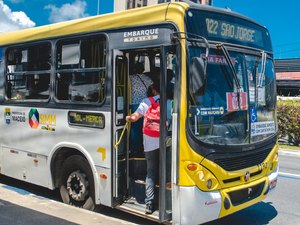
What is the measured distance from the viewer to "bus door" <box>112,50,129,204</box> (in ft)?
17.5

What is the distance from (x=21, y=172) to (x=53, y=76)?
1.88 m

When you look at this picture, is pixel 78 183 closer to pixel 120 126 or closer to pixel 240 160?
pixel 120 126

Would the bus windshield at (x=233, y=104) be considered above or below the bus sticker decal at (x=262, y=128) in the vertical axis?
above

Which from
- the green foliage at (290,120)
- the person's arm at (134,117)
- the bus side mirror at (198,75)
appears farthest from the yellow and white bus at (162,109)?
the green foliage at (290,120)

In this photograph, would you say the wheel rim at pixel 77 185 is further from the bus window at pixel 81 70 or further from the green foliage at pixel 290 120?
the green foliage at pixel 290 120

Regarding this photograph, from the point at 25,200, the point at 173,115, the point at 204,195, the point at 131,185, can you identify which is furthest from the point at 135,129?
the point at 25,200

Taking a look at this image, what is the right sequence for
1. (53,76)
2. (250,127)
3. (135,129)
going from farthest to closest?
(53,76), (135,129), (250,127)

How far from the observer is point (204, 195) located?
4602 mm

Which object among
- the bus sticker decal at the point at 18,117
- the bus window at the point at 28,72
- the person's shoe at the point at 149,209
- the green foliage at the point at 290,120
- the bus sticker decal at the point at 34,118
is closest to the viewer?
the person's shoe at the point at 149,209

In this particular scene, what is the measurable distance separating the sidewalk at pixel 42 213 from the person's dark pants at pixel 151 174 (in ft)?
1.57

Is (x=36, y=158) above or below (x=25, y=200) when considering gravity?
above

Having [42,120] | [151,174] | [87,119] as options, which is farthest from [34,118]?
[151,174]

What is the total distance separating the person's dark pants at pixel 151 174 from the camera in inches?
201

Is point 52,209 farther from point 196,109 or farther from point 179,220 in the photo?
point 196,109
